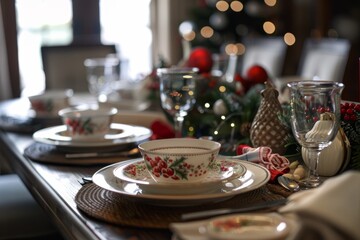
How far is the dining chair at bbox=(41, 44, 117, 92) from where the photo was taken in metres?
3.02

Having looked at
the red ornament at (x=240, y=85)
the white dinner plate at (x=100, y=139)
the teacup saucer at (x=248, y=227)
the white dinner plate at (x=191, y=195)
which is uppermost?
the red ornament at (x=240, y=85)

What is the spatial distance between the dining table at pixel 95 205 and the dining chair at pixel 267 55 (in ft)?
6.16

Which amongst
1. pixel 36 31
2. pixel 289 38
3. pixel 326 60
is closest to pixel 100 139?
pixel 326 60

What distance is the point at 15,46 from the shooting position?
13.9 ft

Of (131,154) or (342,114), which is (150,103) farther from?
(342,114)

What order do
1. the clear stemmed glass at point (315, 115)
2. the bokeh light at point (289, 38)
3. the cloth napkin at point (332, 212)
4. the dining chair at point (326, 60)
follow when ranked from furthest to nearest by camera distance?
the bokeh light at point (289, 38)
the dining chair at point (326, 60)
the clear stemmed glass at point (315, 115)
the cloth napkin at point (332, 212)

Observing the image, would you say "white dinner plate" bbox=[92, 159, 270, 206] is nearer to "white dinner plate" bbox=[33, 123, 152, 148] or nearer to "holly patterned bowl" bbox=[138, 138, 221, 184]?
"holly patterned bowl" bbox=[138, 138, 221, 184]

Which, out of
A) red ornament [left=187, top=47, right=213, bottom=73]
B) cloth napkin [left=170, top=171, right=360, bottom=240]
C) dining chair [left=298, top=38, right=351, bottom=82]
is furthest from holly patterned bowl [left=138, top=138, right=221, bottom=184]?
dining chair [left=298, top=38, right=351, bottom=82]

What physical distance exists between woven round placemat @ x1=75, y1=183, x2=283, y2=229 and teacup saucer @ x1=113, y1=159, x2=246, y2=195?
1.0 inches

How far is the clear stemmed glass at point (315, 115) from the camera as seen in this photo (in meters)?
0.93

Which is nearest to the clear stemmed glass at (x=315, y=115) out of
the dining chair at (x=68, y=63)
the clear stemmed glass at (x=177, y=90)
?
the clear stemmed glass at (x=177, y=90)

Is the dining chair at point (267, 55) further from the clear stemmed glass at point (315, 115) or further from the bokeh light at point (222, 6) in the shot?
the clear stemmed glass at point (315, 115)

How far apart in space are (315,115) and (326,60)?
1.78m

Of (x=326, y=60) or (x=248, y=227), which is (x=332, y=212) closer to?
(x=248, y=227)
